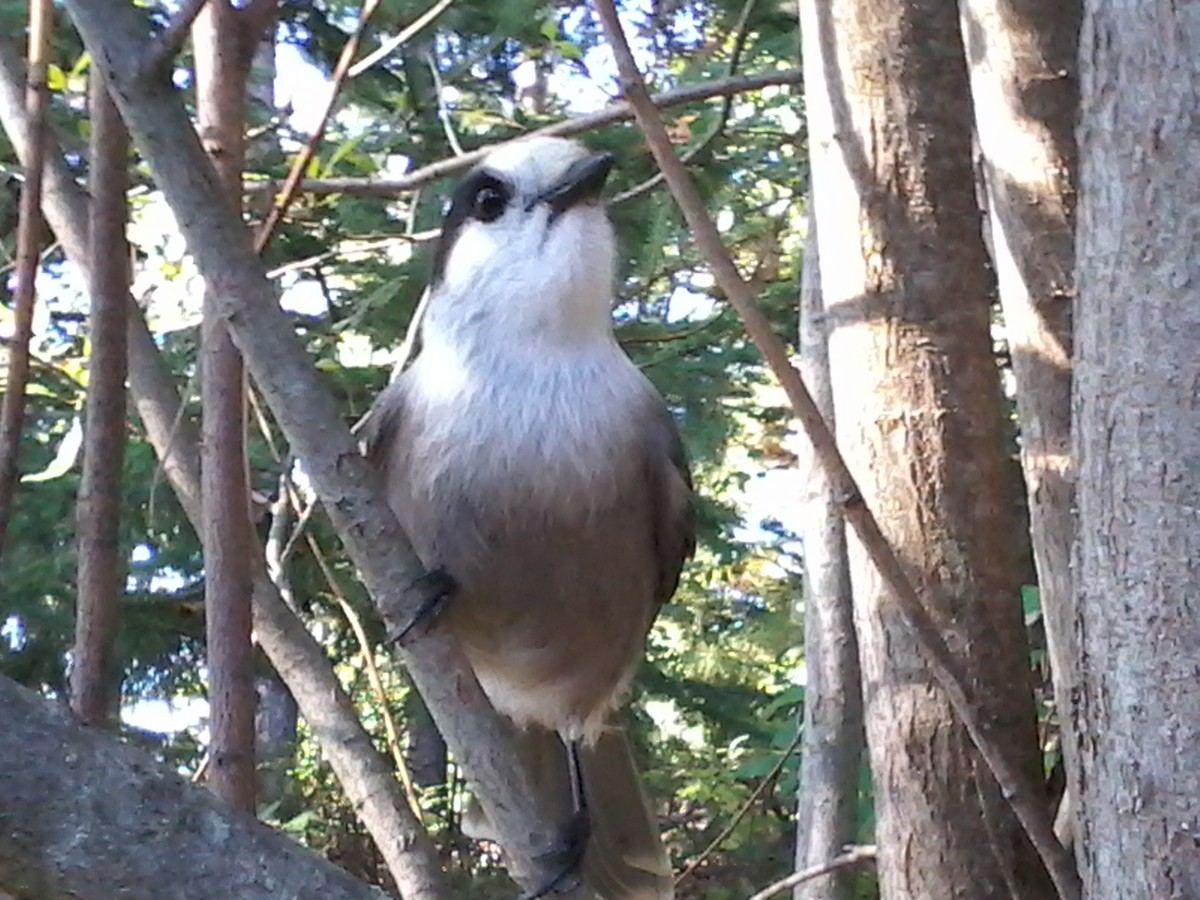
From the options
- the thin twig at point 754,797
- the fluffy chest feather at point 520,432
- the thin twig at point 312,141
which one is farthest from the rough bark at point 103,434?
the thin twig at point 754,797

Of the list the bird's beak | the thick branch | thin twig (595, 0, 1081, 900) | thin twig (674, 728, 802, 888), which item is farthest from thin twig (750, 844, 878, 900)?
the bird's beak

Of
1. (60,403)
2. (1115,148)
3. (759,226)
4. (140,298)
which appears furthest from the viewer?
(759,226)

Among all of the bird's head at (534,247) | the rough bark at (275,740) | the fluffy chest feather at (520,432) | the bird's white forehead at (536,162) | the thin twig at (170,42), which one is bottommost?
the rough bark at (275,740)

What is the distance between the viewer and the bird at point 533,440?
1940 mm

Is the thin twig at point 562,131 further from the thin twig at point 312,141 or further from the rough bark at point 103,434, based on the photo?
the rough bark at point 103,434

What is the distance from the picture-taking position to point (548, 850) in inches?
54.1

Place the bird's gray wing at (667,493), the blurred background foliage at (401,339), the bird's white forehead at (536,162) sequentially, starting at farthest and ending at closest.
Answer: the blurred background foliage at (401,339)
the bird's gray wing at (667,493)
the bird's white forehead at (536,162)

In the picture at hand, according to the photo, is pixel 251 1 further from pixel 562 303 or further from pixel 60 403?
pixel 60 403

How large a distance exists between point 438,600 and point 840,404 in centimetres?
49

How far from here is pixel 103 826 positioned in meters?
0.94

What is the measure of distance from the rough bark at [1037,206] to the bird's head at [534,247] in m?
0.57

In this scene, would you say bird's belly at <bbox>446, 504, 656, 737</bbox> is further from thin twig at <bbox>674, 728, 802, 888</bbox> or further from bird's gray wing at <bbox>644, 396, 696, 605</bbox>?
thin twig at <bbox>674, 728, 802, 888</bbox>

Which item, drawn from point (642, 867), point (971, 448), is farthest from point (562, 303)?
point (642, 867)

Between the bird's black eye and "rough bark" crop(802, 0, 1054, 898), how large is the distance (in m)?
0.44
